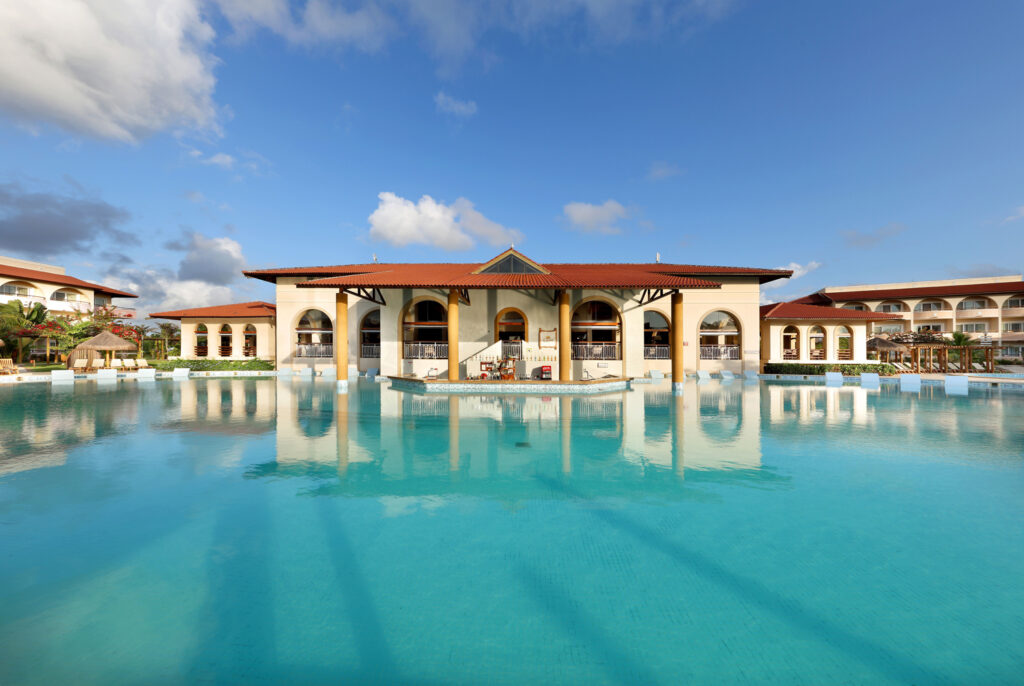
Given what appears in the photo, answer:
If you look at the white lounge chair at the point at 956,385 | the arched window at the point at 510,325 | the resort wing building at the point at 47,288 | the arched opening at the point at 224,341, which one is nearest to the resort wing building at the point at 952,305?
the white lounge chair at the point at 956,385

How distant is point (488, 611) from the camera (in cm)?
275

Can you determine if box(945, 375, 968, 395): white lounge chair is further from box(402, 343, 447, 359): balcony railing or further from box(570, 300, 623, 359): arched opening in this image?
box(402, 343, 447, 359): balcony railing

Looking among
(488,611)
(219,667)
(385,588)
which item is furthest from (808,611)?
(219,667)

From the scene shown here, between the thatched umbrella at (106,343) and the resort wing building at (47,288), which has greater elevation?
the resort wing building at (47,288)

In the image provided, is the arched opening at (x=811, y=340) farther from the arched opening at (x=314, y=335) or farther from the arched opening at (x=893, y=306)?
the arched opening at (x=314, y=335)

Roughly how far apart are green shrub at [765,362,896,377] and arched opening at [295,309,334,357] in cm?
2645

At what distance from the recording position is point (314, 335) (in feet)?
83.1

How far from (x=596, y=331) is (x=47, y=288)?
45.5 m

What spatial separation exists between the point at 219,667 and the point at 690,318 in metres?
24.6

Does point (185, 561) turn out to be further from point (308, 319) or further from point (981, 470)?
point (308, 319)

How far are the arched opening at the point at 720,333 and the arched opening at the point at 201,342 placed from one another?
106 feet

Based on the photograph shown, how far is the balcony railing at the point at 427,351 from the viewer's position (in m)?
20.7

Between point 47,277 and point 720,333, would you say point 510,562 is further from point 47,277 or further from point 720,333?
point 47,277

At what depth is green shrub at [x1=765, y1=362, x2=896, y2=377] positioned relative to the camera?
22.8 meters
